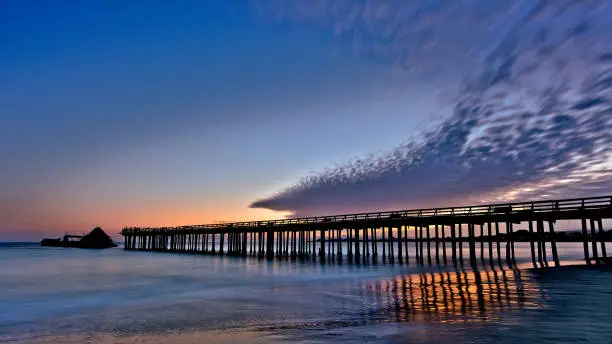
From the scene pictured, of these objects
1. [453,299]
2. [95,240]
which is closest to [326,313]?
[453,299]

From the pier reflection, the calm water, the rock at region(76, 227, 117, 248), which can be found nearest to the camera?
the calm water

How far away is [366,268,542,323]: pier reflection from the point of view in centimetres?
1052

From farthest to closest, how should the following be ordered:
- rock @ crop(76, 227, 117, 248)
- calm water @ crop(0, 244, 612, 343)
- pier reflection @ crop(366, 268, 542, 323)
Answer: rock @ crop(76, 227, 117, 248)
pier reflection @ crop(366, 268, 542, 323)
calm water @ crop(0, 244, 612, 343)

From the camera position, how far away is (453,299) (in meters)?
13.3

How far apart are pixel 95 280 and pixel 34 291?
17.2 ft

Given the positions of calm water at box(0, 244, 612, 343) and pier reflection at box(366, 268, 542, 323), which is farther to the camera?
pier reflection at box(366, 268, 542, 323)

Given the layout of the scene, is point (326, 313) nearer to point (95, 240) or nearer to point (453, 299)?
point (453, 299)

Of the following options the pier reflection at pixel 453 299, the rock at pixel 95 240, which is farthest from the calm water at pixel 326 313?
the rock at pixel 95 240

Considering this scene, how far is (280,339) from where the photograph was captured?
8836mm

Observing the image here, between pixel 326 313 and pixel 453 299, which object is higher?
pixel 453 299

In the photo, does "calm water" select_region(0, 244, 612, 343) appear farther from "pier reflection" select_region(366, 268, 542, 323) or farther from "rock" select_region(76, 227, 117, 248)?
"rock" select_region(76, 227, 117, 248)

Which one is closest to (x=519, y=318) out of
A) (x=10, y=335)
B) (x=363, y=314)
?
(x=363, y=314)

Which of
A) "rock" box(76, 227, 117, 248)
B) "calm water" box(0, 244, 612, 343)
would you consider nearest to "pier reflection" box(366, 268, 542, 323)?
"calm water" box(0, 244, 612, 343)

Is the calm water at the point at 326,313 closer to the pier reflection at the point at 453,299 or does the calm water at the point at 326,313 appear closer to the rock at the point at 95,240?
the pier reflection at the point at 453,299
